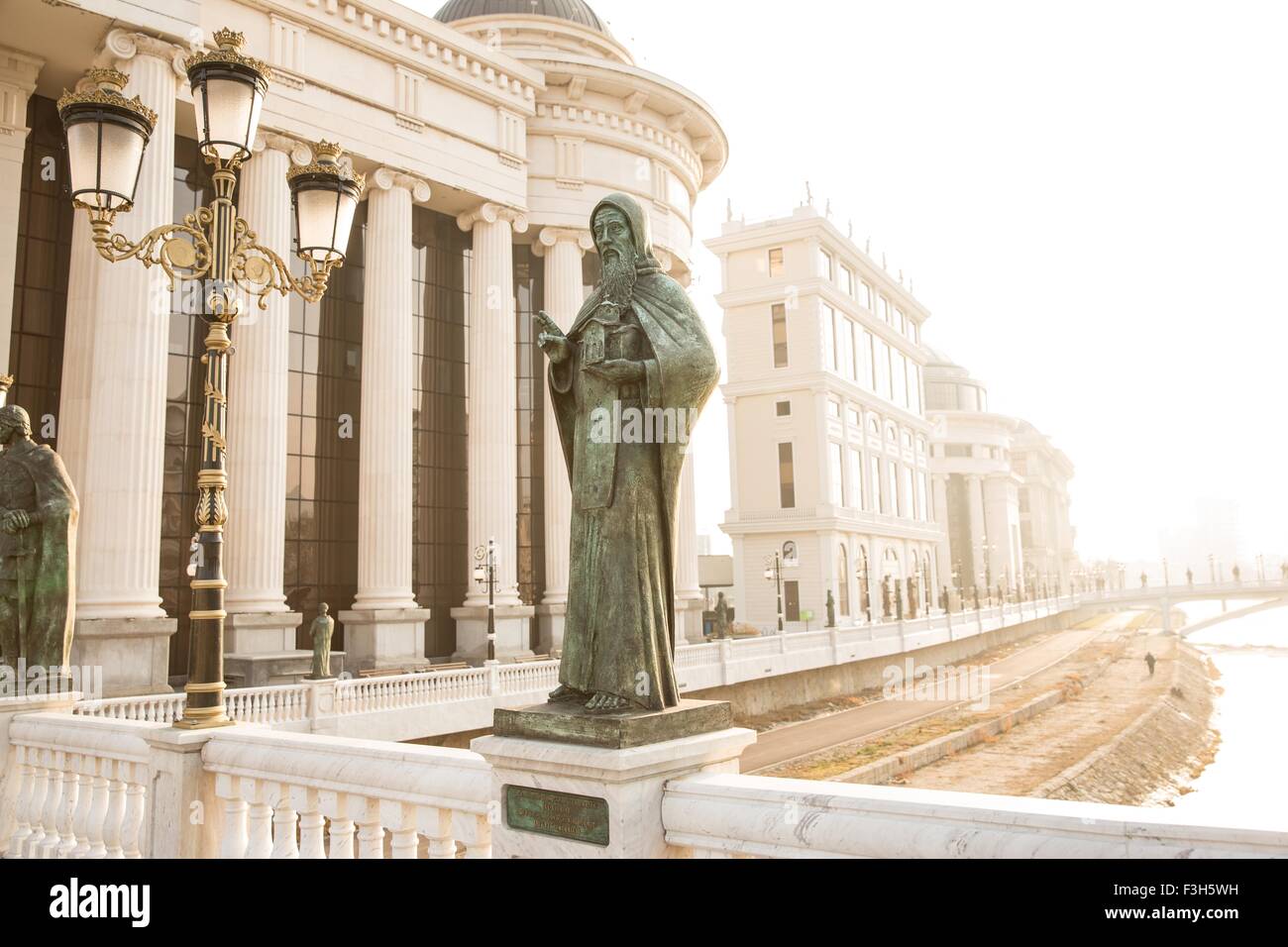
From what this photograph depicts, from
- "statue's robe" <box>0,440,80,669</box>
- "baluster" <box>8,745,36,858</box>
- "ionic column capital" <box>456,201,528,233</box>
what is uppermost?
"ionic column capital" <box>456,201,528,233</box>

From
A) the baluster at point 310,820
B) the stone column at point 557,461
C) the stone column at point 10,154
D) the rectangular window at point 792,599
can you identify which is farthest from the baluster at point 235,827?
the rectangular window at point 792,599

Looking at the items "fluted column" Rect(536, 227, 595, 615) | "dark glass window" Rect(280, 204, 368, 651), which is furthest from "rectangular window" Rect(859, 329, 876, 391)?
"dark glass window" Rect(280, 204, 368, 651)

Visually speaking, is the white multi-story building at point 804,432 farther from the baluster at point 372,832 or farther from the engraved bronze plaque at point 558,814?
the engraved bronze plaque at point 558,814

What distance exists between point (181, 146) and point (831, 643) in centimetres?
2649

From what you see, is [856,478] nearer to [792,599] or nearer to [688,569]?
[792,599]

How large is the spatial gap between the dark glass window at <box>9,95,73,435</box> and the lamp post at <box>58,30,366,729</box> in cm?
1559

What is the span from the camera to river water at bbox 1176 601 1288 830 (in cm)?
2802

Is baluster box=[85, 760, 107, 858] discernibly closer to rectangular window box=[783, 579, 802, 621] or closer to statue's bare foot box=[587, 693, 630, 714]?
statue's bare foot box=[587, 693, 630, 714]

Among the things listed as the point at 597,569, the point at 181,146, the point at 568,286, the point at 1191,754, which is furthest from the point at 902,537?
the point at 597,569

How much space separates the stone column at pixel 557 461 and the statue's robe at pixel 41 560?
2054 cm

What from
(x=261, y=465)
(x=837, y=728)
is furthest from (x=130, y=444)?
(x=837, y=728)

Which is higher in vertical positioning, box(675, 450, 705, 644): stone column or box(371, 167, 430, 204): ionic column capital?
box(371, 167, 430, 204): ionic column capital

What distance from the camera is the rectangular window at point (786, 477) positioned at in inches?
2169

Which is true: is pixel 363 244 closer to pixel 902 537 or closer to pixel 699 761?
pixel 699 761
